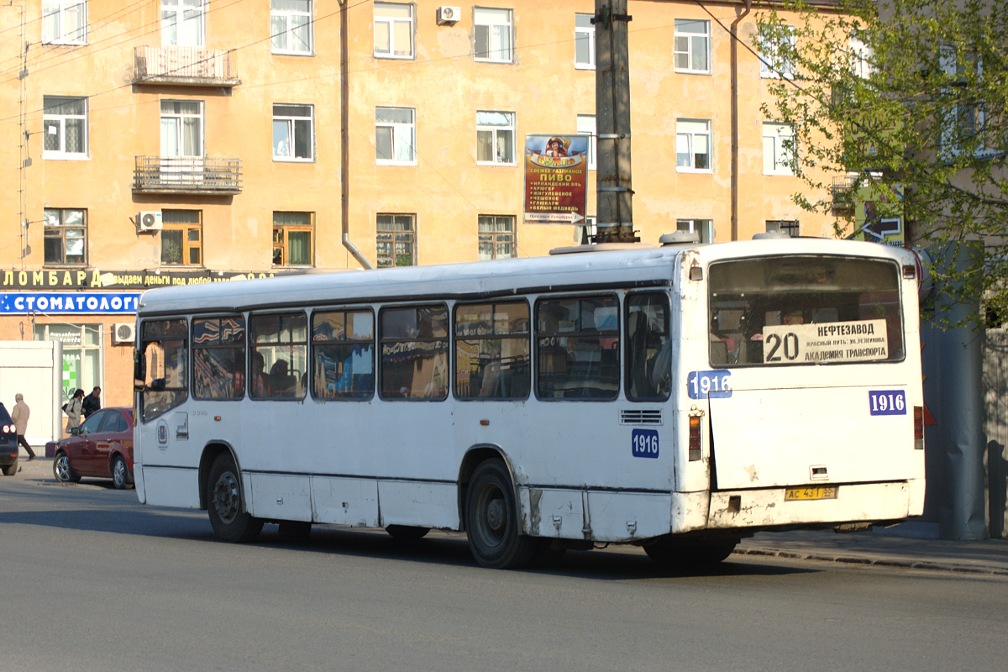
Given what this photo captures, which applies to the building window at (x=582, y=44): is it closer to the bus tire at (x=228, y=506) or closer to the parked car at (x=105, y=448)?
the parked car at (x=105, y=448)

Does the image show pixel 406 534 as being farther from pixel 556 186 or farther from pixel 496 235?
pixel 496 235

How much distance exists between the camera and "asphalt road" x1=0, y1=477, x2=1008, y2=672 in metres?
9.62

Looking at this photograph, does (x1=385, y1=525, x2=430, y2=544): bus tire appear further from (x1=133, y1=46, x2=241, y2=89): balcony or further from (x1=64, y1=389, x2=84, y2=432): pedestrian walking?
(x1=133, y1=46, x2=241, y2=89): balcony

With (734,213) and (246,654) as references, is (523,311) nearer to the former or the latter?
(246,654)

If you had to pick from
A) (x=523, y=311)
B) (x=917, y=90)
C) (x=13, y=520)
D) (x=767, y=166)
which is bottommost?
(x=13, y=520)

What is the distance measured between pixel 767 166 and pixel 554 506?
41.5m

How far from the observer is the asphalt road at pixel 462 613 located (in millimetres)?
9617

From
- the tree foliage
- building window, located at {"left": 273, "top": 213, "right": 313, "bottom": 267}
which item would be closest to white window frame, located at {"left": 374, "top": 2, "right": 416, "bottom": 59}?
building window, located at {"left": 273, "top": 213, "right": 313, "bottom": 267}

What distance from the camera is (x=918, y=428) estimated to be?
47.6ft

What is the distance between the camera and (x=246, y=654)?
9852mm

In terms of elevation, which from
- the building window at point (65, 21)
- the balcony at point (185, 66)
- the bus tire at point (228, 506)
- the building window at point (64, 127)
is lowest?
the bus tire at point (228, 506)

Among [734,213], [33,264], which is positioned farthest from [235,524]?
[734,213]

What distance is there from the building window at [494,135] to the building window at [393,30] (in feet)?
9.89

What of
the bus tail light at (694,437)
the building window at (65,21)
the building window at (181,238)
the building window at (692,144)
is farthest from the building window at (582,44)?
the bus tail light at (694,437)
